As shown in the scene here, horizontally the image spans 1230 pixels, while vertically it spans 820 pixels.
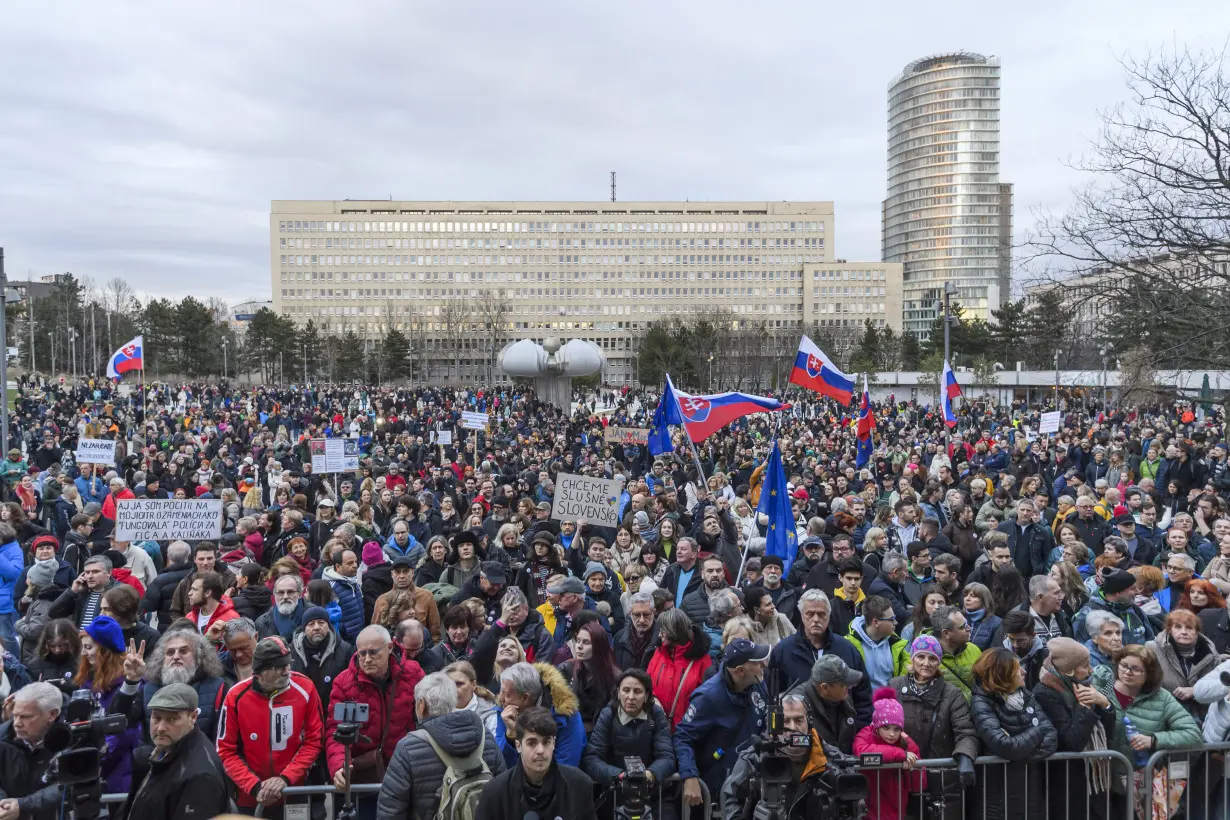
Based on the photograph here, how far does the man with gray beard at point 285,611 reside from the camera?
602 cm

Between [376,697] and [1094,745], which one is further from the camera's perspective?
[376,697]

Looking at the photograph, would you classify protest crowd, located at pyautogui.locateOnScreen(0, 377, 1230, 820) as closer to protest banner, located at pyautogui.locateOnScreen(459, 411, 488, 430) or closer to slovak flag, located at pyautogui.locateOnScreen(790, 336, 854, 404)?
slovak flag, located at pyautogui.locateOnScreen(790, 336, 854, 404)

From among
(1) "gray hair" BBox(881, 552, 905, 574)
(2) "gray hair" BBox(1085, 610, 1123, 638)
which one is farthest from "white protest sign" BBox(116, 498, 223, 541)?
(2) "gray hair" BBox(1085, 610, 1123, 638)

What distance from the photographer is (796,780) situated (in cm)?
417

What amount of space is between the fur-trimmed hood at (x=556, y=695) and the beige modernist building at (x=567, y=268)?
407 ft

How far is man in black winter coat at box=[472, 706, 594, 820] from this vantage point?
3818mm

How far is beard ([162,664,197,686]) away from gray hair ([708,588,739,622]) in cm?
320

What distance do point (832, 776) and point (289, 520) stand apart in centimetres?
703

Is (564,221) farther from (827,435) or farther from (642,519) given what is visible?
(642,519)

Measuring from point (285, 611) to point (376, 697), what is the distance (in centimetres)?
155

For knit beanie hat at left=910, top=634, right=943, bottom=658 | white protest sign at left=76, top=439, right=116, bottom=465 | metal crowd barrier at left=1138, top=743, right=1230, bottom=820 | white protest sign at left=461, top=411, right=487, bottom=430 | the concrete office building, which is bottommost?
metal crowd barrier at left=1138, top=743, right=1230, bottom=820

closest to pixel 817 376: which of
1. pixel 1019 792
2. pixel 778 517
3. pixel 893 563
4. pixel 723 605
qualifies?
pixel 778 517

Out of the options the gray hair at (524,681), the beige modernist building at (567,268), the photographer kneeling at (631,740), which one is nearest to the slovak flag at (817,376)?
the photographer kneeling at (631,740)

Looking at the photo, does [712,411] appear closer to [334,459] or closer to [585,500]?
[585,500]
